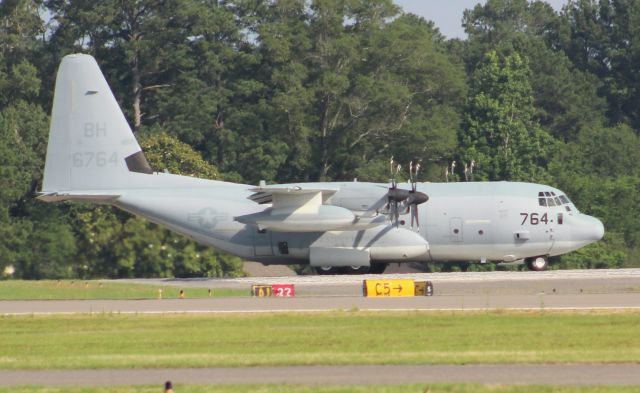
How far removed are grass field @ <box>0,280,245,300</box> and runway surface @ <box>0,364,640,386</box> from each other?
1578cm

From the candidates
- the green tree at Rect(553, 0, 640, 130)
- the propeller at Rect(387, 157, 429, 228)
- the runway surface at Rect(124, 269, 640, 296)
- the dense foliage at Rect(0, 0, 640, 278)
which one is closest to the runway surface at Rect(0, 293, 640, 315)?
the runway surface at Rect(124, 269, 640, 296)

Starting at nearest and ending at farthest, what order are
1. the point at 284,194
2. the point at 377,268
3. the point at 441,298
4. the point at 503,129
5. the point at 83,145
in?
the point at 441,298 → the point at 284,194 → the point at 83,145 → the point at 377,268 → the point at 503,129

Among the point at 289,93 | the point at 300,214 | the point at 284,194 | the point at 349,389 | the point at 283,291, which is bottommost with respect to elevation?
the point at 349,389

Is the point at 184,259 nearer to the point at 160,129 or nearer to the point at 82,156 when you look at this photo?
the point at 82,156

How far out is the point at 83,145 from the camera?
4562cm

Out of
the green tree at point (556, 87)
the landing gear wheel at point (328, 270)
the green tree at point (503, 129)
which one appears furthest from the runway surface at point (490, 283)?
the green tree at point (556, 87)

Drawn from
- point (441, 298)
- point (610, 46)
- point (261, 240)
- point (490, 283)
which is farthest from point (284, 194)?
point (610, 46)

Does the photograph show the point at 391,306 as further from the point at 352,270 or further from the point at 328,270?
the point at 328,270

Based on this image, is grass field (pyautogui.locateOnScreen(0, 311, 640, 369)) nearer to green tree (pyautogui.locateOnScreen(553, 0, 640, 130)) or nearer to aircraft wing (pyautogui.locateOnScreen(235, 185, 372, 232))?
aircraft wing (pyautogui.locateOnScreen(235, 185, 372, 232))

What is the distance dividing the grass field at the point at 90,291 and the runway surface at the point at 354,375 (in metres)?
15.8

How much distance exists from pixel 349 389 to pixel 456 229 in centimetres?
2525

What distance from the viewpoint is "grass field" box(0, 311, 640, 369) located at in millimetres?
21797

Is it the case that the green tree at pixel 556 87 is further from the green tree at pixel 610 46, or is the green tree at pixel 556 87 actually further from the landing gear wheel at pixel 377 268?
the landing gear wheel at pixel 377 268

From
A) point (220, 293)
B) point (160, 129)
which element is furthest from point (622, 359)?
point (160, 129)
